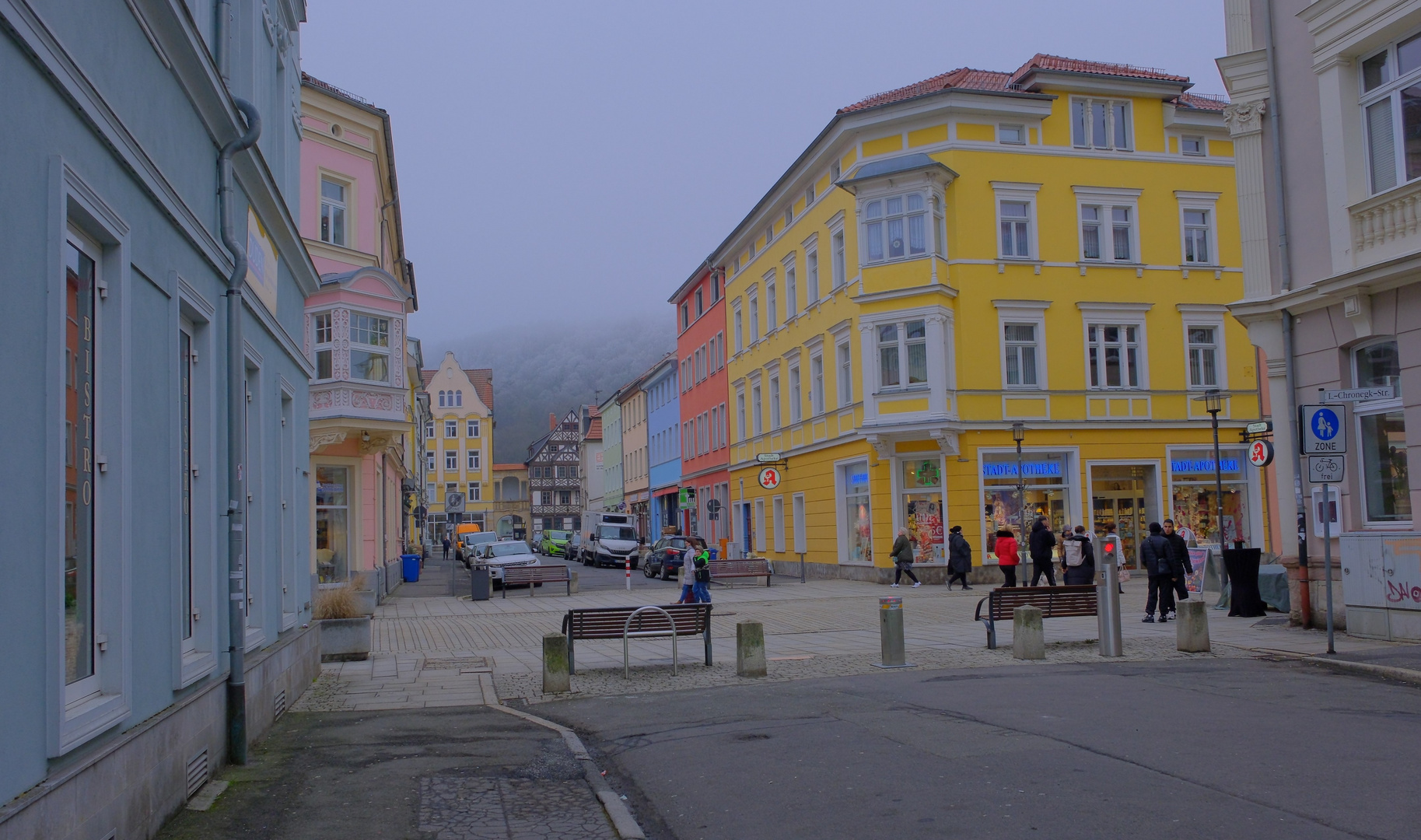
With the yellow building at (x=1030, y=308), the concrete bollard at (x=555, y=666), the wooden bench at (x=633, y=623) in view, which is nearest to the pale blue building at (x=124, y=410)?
the concrete bollard at (x=555, y=666)

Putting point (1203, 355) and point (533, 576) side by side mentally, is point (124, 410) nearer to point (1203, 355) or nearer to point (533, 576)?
point (533, 576)

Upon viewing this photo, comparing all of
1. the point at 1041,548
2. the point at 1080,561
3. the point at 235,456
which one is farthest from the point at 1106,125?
the point at 235,456

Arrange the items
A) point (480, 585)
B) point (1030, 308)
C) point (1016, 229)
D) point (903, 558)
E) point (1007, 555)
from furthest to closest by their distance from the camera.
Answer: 1. point (1016, 229)
2. point (1030, 308)
3. point (903, 558)
4. point (480, 585)
5. point (1007, 555)

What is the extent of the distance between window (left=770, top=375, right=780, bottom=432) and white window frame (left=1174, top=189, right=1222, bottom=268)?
48.0 ft

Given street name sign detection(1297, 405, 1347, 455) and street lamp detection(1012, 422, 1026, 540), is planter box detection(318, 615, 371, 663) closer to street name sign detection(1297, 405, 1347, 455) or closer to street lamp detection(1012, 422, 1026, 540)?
street name sign detection(1297, 405, 1347, 455)

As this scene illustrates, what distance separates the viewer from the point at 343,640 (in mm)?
15805

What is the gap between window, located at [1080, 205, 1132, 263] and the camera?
34.6 m

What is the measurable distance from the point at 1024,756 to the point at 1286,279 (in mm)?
11119

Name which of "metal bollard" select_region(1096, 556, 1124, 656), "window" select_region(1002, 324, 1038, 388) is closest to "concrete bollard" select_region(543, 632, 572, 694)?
"metal bollard" select_region(1096, 556, 1124, 656)

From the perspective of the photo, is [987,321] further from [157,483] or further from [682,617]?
[157,483]

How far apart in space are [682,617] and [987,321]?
835 inches

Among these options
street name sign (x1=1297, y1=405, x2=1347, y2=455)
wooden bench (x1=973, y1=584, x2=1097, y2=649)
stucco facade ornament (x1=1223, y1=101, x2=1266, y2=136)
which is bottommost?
wooden bench (x1=973, y1=584, x2=1097, y2=649)

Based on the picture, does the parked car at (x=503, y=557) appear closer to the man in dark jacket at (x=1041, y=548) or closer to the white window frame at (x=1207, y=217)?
the man in dark jacket at (x=1041, y=548)

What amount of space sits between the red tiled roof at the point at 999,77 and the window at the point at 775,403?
11568 mm
